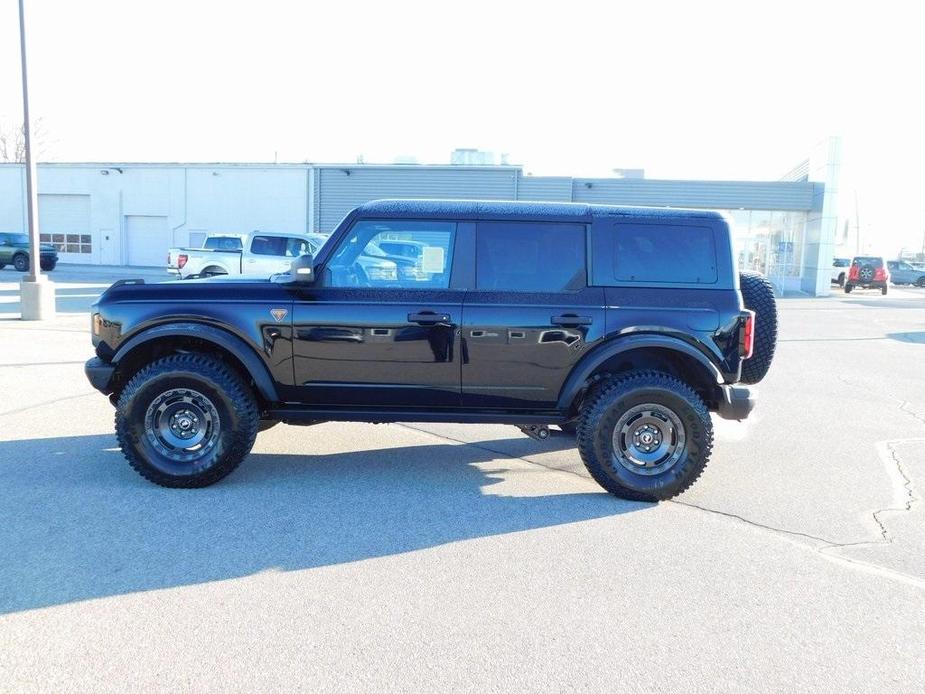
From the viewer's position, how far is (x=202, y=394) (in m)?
5.54

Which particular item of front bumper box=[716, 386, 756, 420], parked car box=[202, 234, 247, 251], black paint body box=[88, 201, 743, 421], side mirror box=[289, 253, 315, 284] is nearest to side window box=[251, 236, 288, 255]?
parked car box=[202, 234, 247, 251]

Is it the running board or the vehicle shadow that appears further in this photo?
the running board

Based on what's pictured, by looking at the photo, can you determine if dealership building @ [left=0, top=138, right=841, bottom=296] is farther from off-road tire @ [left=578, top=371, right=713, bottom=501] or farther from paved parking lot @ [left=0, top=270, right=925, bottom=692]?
off-road tire @ [left=578, top=371, right=713, bottom=501]

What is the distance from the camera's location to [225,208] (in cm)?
3925

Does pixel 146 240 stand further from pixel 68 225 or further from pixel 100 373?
pixel 100 373

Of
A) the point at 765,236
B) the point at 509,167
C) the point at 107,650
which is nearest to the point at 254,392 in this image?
the point at 107,650

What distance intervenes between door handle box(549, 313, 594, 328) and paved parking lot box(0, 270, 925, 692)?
47.0 inches

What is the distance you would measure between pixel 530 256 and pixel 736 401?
1.72 meters

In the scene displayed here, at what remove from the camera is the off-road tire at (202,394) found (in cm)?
550

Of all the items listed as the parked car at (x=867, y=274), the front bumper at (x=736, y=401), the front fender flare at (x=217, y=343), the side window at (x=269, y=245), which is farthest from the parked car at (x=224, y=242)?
the parked car at (x=867, y=274)

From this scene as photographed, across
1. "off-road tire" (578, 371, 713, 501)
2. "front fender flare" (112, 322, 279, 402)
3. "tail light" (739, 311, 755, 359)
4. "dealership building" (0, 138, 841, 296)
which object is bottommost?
"off-road tire" (578, 371, 713, 501)

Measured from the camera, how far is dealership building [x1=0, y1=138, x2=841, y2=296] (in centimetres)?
3441

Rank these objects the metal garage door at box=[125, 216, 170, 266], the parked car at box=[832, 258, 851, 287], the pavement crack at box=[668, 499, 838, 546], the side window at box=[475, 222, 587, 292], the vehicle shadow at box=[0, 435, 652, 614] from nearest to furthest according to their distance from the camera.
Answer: the vehicle shadow at box=[0, 435, 652, 614]
the pavement crack at box=[668, 499, 838, 546]
the side window at box=[475, 222, 587, 292]
the metal garage door at box=[125, 216, 170, 266]
the parked car at box=[832, 258, 851, 287]

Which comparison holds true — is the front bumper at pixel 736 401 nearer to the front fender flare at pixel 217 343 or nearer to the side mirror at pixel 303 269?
the side mirror at pixel 303 269
